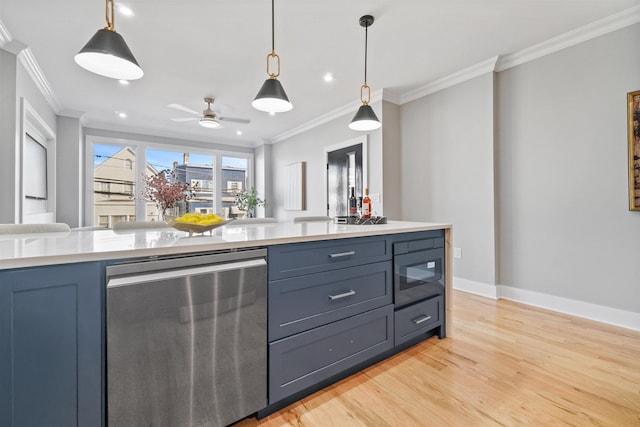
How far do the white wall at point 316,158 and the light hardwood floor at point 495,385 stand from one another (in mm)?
2193

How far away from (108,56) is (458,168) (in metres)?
3.41

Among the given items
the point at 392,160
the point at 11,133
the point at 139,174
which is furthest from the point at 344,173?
the point at 139,174

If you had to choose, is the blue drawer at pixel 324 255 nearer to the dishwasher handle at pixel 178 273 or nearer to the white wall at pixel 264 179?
the dishwasher handle at pixel 178 273

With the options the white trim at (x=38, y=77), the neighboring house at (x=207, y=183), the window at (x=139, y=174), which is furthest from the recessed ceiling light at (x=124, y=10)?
the neighboring house at (x=207, y=183)

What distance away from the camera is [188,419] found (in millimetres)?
1109

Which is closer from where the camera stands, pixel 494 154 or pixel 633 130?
pixel 633 130

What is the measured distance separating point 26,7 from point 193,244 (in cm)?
274

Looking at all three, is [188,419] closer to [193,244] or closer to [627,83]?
[193,244]

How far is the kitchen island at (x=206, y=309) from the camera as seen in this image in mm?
857

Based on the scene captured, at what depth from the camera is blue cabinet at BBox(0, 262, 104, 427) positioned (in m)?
0.83

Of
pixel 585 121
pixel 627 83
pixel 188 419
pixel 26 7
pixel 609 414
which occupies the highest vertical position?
pixel 26 7

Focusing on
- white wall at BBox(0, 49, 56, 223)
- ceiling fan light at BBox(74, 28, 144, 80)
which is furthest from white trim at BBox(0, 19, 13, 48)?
ceiling fan light at BBox(74, 28, 144, 80)

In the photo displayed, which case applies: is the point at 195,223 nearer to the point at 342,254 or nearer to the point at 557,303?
the point at 342,254

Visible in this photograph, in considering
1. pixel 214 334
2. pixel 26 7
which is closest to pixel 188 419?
pixel 214 334
